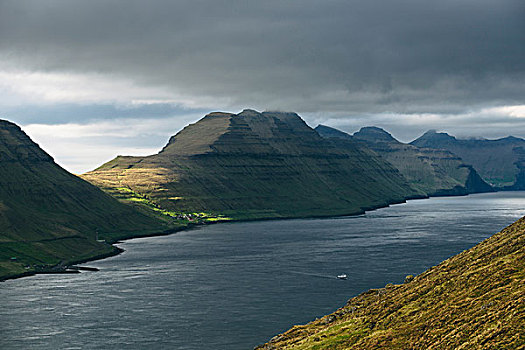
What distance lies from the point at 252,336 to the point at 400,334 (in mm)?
58650

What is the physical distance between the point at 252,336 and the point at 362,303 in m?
28.9

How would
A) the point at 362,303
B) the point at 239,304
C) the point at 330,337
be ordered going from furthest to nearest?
the point at 239,304, the point at 362,303, the point at 330,337

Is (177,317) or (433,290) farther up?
(433,290)

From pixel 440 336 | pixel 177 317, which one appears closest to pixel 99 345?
pixel 177 317

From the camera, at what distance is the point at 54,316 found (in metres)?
175

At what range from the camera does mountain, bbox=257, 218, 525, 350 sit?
8544 cm

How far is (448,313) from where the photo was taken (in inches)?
3935

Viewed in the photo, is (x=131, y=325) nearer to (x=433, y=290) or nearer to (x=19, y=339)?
(x=19, y=339)

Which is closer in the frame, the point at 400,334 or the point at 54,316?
the point at 400,334

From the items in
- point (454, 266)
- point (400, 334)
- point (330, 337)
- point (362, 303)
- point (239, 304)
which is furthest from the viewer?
point (239, 304)

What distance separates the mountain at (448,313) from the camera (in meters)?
85.4

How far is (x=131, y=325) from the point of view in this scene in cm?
16575

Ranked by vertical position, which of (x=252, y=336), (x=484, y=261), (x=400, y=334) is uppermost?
(x=484, y=261)

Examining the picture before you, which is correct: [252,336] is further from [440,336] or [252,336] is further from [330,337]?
[440,336]
